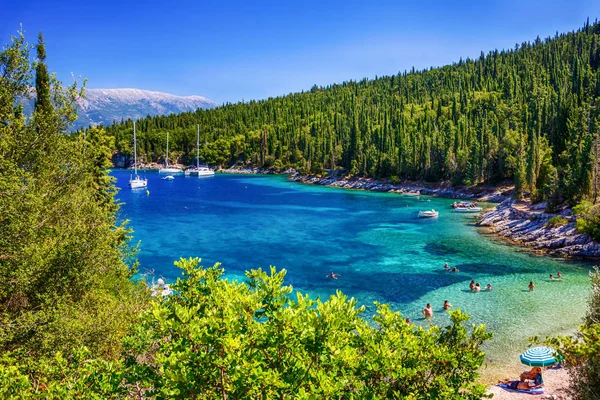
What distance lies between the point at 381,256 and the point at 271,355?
39493mm

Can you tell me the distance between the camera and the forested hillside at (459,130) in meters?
72.6

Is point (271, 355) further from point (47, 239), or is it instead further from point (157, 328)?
point (47, 239)

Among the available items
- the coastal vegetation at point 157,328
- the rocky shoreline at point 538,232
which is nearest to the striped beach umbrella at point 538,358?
the coastal vegetation at point 157,328

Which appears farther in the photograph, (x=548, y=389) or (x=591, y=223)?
(x=591, y=223)

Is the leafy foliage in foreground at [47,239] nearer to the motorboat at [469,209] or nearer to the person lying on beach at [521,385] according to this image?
the person lying on beach at [521,385]

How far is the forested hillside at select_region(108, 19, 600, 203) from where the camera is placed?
238 feet

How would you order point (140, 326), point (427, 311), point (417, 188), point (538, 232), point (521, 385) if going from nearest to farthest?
point (140, 326) < point (521, 385) < point (427, 311) < point (538, 232) < point (417, 188)

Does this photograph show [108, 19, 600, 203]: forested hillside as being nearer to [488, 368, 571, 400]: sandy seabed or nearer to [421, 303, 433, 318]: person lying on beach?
[421, 303, 433, 318]: person lying on beach

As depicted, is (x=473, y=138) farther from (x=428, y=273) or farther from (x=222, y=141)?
(x=222, y=141)

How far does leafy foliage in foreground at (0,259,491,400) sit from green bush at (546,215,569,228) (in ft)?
154

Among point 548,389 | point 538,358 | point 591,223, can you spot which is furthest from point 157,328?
point 591,223

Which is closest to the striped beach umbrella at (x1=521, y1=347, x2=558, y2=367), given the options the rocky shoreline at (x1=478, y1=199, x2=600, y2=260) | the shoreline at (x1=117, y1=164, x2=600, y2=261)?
the shoreline at (x1=117, y1=164, x2=600, y2=261)

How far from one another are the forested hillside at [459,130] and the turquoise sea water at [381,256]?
50.1 feet

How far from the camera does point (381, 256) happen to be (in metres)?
45.6
